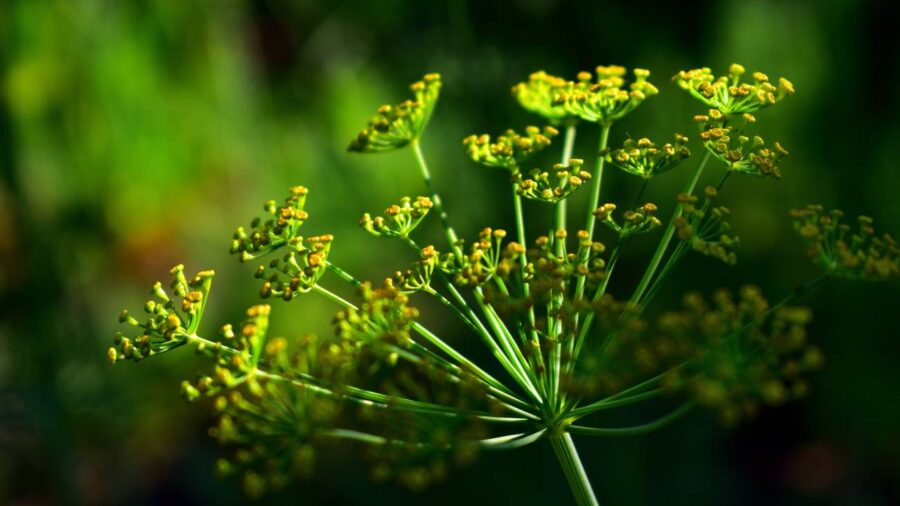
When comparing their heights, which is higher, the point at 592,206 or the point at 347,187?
the point at 347,187

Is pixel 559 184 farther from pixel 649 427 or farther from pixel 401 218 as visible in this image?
pixel 649 427

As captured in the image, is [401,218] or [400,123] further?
[400,123]

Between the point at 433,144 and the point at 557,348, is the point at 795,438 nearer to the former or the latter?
the point at 433,144

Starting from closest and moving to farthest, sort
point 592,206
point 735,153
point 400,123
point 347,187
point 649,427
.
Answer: point 649,427
point 735,153
point 592,206
point 400,123
point 347,187

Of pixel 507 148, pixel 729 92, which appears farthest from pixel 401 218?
pixel 729 92

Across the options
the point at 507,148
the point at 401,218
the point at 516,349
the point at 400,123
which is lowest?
the point at 516,349

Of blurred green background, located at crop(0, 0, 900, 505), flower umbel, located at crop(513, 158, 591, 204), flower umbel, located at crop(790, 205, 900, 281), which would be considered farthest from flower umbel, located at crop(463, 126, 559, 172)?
blurred green background, located at crop(0, 0, 900, 505)

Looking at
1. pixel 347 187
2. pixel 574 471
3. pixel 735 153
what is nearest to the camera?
pixel 574 471
